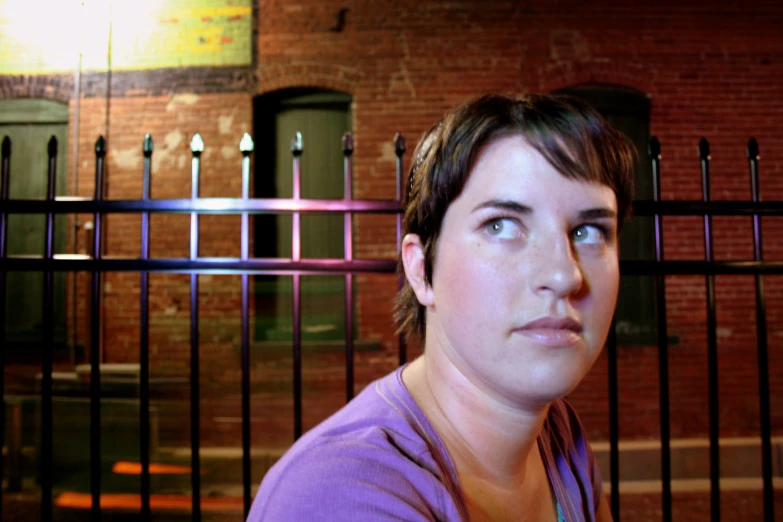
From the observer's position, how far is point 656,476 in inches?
204

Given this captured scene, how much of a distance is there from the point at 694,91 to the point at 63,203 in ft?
20.4

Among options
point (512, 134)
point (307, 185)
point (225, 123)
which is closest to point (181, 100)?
point (225, 123)

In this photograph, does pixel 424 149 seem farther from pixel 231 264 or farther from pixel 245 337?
pixel 245 337

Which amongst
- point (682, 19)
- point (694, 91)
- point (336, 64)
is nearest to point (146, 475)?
point (336, 64)

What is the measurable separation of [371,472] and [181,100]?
597 cm

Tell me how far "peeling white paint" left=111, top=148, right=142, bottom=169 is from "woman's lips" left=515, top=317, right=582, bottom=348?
19.6ft

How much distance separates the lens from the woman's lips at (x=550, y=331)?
936 millimetres

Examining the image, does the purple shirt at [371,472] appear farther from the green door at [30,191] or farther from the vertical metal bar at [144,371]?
the green door at [30,191]

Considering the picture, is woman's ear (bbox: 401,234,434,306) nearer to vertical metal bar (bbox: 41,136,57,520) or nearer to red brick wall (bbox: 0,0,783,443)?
vertical metal bar (bbox: 41,136,57,520)

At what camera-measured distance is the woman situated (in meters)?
0.90

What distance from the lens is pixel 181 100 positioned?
5.88 m

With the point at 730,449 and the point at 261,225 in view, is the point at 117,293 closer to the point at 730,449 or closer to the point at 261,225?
the point at 261,225

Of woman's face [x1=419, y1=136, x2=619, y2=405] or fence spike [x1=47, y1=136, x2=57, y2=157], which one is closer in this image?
woman's face [x1=419, y1=136, x2=619, y2=405]

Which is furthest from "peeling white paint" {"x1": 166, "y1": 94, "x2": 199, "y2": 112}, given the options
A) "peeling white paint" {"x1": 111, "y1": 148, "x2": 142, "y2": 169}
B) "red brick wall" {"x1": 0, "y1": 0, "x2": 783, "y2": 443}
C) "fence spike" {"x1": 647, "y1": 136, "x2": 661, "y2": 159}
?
"fence spike" {"x1": 647, "y1": 136, "x2": 661, "y2": 159}
